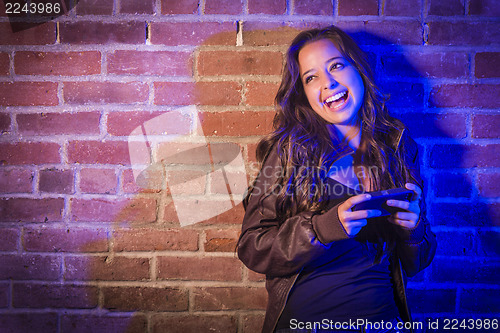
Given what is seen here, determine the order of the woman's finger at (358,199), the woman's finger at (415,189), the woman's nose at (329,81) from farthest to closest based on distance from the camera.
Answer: the woman's nose at (329,81) → the woman's finger at (415,189) → the woman's finger at (358,199)

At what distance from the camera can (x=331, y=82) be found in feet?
3.71

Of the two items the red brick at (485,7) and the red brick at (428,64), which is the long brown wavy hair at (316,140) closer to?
the red brick at (428,64)

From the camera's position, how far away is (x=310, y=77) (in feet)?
3.90

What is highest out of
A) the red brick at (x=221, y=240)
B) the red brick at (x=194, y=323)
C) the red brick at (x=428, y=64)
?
the red brick at (x=428, y=64)

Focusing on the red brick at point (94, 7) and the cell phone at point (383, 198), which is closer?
the cell phone at point (383, 198)

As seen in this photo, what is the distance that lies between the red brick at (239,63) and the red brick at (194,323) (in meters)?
1.02

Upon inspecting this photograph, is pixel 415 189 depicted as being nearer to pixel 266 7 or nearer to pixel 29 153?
pixel 266 7

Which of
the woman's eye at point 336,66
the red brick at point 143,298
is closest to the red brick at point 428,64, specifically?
the woman's eye at point 336,66

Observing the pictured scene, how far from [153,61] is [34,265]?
3.22ft

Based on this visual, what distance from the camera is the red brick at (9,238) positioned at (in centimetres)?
132

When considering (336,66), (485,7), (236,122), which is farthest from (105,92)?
(485,7)

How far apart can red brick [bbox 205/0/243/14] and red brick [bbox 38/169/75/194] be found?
88 centimetres

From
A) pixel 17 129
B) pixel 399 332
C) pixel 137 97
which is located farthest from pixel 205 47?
pixel 399 332

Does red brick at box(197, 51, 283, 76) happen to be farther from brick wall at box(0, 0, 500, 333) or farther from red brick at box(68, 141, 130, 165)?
red brick at box(68, 141, 130, 165)
